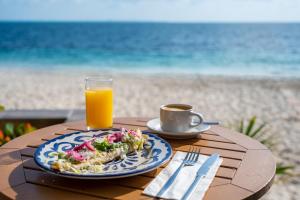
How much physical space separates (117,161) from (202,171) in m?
0.24

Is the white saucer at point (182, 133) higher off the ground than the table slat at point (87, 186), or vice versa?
the white saucer at point (182, 133)

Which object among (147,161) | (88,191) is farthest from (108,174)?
(147,161)

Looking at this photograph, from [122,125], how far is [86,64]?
13.9m

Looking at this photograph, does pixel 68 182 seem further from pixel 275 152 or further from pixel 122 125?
pixel 275 152

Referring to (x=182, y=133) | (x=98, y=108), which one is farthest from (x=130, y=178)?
(x=98, y=108)

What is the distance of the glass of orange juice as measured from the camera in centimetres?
147

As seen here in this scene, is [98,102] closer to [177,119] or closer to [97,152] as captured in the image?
[177,119]

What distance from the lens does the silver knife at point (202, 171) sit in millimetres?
883

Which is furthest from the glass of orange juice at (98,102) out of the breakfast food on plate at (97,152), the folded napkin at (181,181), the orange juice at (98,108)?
the folded napkin at (181,181)

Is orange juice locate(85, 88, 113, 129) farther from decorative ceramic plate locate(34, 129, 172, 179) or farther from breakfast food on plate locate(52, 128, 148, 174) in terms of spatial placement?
breakfast food on plate locate(52, 128, 148, 174)

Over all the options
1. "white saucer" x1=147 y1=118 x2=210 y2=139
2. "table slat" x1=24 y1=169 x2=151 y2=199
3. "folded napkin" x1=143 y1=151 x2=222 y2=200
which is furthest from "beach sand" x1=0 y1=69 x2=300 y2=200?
"table slat" x1=24 y1=169 x2=151 y2=199

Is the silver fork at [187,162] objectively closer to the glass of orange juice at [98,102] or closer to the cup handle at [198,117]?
the cup handle at [198,117]

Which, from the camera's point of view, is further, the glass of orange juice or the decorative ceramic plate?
the glass of orange juice

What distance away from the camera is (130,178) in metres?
0.98
